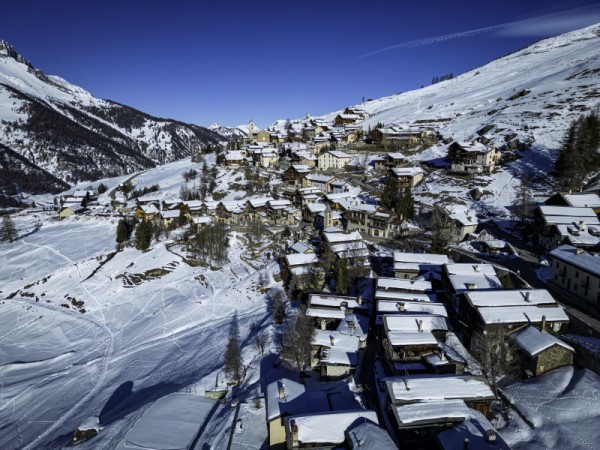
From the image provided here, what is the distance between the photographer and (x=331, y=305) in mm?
40969

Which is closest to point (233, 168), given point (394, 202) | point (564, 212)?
point (394, 202)

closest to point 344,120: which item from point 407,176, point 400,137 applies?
point 400,137

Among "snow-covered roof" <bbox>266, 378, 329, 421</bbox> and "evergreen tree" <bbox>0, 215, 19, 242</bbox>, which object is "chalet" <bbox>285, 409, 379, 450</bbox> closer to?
"snow-covered roof" <bbox>266, 378, 329, 421</bbox>

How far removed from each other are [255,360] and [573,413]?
28.0 m

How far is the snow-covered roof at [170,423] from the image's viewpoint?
25.6 m

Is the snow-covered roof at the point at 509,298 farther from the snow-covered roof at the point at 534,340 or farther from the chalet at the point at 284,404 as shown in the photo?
the chalet at the point at 284,404

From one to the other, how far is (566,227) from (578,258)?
10.6 m

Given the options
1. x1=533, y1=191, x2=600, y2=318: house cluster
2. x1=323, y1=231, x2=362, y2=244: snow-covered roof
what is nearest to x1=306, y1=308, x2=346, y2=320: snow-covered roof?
x1=323, y1=231, x2=362, y2=244: snow-covered roof

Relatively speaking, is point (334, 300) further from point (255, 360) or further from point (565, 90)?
point (565, 90)

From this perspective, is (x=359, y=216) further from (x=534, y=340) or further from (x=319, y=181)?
(x=534, y=340)

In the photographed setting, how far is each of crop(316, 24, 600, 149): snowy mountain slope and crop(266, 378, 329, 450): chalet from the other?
86.5 m

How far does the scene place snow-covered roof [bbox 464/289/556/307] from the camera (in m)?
33.0

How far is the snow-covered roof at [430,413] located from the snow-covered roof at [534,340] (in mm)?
9128

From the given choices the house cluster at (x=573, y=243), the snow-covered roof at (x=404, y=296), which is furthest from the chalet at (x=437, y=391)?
the house cluster at (x=573, y=243)
